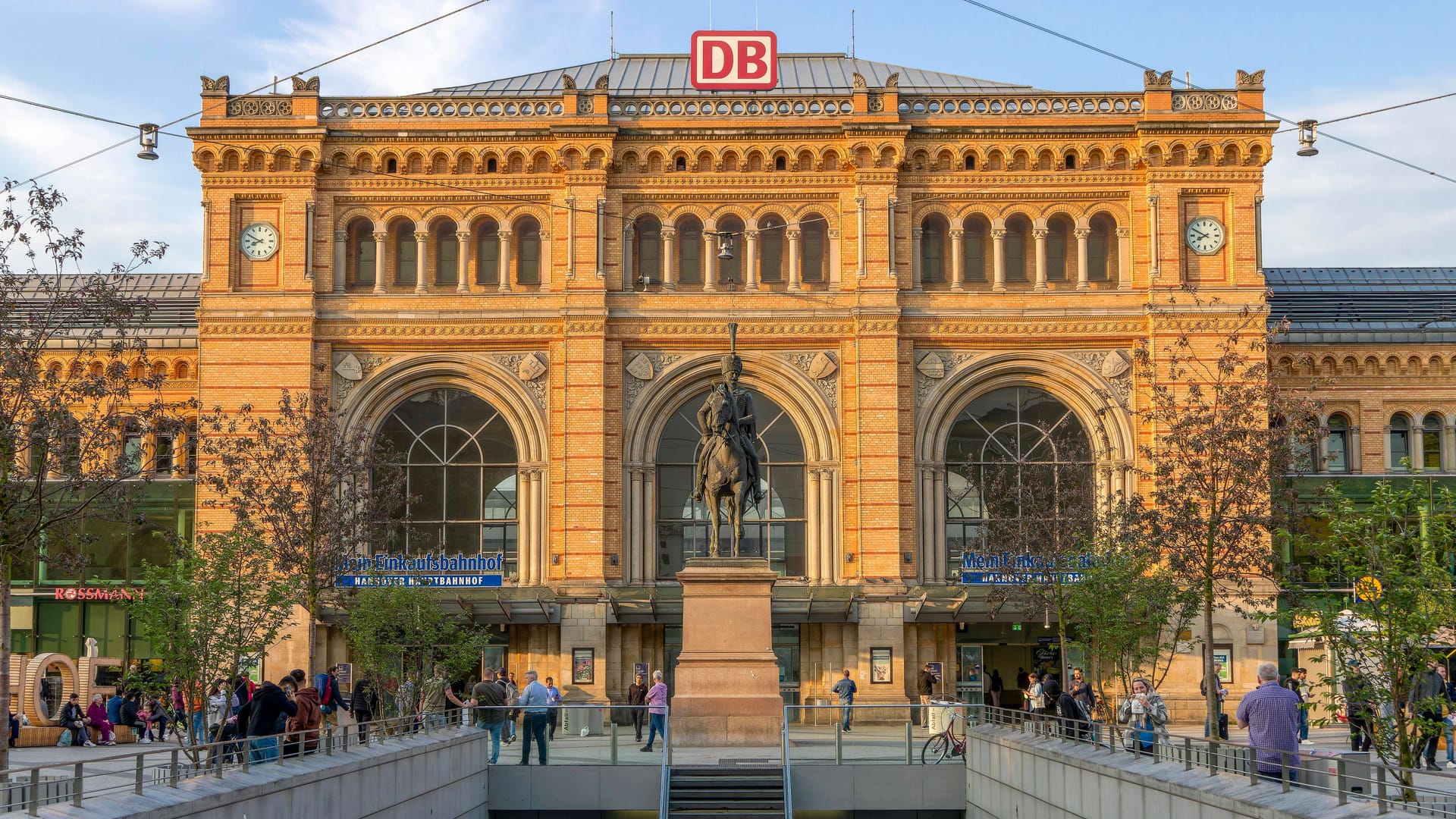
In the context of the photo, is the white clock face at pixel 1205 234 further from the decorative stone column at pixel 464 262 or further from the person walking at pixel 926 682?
the decorative stone column at pixel 464 262

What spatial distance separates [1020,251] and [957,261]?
76.1 inches

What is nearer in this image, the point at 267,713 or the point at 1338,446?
the point at 267,713

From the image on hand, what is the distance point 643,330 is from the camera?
46.3 meters

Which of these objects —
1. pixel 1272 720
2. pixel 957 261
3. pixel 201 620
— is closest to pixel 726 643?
pixel 201 620

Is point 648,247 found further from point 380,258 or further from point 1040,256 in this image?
point 1040,256

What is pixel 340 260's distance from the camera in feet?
154

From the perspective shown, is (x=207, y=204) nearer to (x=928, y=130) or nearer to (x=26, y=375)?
(x=928, y=130)

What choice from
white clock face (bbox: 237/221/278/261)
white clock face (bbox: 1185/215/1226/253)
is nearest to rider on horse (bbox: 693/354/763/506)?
white clock face (bbox: 237/221/278/261)

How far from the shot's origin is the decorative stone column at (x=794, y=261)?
46656mm

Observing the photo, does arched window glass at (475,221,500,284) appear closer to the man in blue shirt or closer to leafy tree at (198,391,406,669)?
leafy tree at (198,391,406,669)

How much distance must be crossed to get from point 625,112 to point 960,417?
12024 mm

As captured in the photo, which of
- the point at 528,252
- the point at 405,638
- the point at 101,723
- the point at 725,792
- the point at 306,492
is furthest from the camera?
the point at 528,252

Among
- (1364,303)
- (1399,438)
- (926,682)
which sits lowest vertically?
(926,682)

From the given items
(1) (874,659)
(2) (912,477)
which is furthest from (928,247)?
(1) (874,659)
